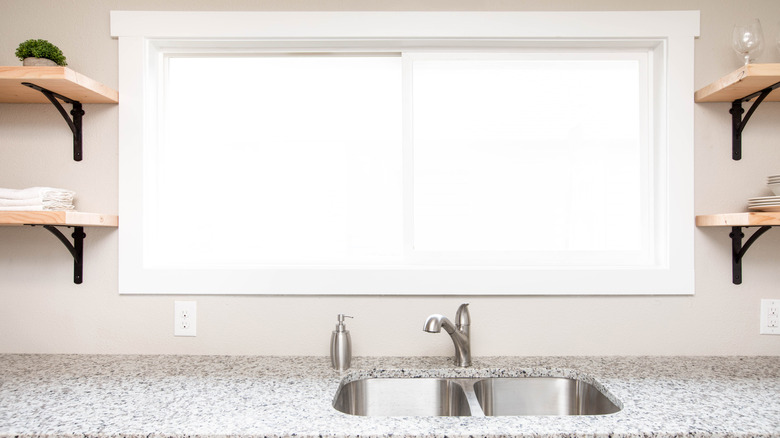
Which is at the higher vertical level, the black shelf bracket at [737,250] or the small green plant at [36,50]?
the small green plant at [36,50]

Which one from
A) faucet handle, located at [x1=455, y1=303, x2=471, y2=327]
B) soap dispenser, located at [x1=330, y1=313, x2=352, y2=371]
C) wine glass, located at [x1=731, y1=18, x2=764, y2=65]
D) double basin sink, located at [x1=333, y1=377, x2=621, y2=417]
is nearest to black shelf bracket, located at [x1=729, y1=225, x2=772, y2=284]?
wine glass, located at [x1=731, y1=18, x2=764, y2=65]

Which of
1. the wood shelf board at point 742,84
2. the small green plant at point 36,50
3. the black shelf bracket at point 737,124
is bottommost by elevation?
the black shelf bracket at point 737,124

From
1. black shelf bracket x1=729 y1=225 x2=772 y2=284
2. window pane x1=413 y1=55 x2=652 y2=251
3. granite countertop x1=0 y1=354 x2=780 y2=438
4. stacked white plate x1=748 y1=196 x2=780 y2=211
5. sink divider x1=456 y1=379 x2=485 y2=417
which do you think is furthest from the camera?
window pane x1=413 y1=55 x2=652 y2=251

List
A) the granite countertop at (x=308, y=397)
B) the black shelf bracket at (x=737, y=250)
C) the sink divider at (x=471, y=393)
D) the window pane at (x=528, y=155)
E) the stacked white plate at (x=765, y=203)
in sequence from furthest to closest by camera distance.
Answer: the window pane at (x=528, y=155) < the black shelf bracket at (x=737, y=250) < the stacked white plate at (x=765, y=203) < the sink divider at (x=471, y=393) < the granite countertop at (x=308, y=397)

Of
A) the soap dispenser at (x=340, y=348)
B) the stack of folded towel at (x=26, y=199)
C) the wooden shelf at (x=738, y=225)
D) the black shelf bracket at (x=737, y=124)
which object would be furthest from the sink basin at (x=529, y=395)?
the stack of folded towel at (x=26, y=199)

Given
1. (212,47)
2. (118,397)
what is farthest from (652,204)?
(118,397)

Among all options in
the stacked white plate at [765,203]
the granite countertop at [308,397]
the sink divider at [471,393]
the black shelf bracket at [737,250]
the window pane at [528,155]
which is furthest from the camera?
the window pane at [528,155]

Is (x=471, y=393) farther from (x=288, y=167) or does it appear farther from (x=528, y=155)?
(x=288, y=167)

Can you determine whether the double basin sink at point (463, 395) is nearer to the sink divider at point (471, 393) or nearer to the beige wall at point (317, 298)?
the sink divider at point (471, 393)

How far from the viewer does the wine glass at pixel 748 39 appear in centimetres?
148

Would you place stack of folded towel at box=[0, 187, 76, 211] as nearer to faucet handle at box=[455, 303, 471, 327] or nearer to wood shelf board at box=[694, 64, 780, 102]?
faucet handle at box=[455, 303, 471, 327]

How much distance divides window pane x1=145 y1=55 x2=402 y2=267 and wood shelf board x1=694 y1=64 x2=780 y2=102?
1041mm

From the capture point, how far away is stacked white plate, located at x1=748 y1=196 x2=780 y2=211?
1.45m

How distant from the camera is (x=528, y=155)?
174 centimetres
